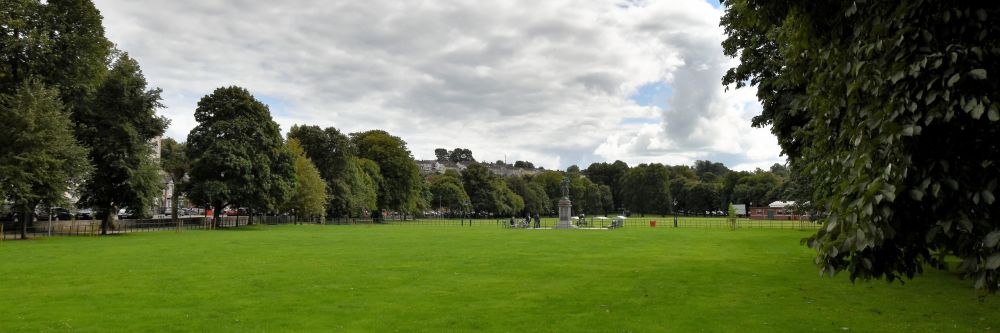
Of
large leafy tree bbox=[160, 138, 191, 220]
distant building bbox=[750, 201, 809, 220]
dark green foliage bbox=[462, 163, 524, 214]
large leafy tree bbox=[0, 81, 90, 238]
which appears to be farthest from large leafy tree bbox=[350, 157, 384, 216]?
distant building bbox=[750, 201, 809, 220]

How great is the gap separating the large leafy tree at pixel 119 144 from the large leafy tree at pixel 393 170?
47.0m

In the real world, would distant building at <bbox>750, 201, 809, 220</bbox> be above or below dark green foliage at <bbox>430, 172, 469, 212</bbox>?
below

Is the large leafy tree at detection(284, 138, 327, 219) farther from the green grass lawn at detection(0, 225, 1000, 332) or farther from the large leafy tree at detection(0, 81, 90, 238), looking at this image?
the green grass lawn at detection(0, 225, 1000, 332)

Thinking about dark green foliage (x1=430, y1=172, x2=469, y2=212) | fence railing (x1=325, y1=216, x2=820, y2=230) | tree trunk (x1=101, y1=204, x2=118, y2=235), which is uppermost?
dark green foliage (x1=430, y1=172, x2=469, y2=212)

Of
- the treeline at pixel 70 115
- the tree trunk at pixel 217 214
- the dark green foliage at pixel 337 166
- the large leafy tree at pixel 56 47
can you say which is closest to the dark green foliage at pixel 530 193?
the dark green foliage at pixel 337 166

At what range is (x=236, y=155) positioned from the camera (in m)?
55.4

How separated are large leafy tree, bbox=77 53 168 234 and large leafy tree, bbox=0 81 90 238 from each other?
4980 mm

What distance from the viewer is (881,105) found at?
6.21 m

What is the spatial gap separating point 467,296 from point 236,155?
45.9 m

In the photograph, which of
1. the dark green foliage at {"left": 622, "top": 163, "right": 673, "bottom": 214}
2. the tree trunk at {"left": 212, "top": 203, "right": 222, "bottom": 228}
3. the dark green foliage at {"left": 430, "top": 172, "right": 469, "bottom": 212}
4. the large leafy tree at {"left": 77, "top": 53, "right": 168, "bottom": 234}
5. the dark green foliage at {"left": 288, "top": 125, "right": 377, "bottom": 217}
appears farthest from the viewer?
the dark green foliage at {"left": 622, "top": 163, "right": 673, "bottom": 214}

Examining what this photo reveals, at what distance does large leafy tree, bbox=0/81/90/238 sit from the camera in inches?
1406

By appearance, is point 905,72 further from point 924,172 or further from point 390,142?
point 390,142

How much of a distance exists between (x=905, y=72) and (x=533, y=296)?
34.0 feet

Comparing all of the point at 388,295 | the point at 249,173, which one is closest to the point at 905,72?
the point at 388,295
